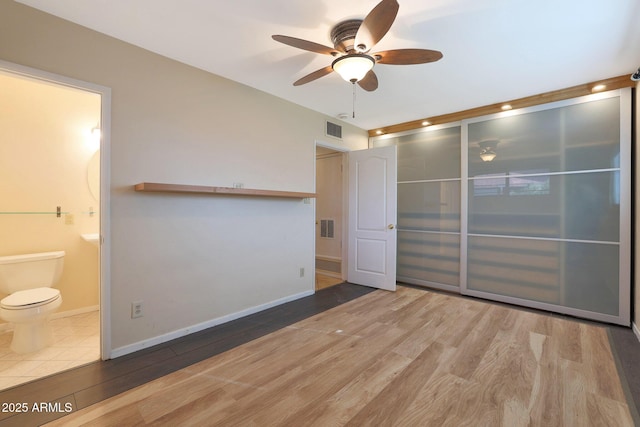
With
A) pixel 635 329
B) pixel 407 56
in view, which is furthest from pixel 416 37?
pixel 635 329

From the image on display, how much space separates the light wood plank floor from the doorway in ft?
6.82

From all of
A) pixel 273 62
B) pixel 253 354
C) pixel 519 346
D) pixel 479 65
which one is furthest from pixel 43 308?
pixel 479 65

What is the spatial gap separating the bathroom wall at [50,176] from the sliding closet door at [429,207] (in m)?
4.08

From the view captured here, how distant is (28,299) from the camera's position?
224 centimetres

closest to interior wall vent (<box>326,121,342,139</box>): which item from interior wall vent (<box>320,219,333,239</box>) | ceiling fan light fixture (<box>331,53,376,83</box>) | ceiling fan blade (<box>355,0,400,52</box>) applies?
interior wall vent (<box>320,219,333,239</box>)

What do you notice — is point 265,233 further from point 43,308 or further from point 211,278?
point 43,308

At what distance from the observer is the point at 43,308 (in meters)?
2.24

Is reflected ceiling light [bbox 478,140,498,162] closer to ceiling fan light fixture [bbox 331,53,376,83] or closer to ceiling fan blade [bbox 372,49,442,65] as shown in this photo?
ceiling fan blade [bbox 372,49,442,65]

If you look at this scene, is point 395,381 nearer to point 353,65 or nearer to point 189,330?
point 189,330

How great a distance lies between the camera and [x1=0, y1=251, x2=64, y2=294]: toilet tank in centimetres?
248

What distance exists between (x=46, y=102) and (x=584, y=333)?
579 centimetres

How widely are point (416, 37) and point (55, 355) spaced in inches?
149

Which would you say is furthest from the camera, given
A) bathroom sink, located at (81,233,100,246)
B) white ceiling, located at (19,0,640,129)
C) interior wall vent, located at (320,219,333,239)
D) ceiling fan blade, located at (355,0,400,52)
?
interior wall vent, located at (320,219,333,239)

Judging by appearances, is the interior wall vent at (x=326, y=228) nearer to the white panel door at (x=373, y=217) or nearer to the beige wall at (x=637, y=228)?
the white panel door at (x=373, y=217)
